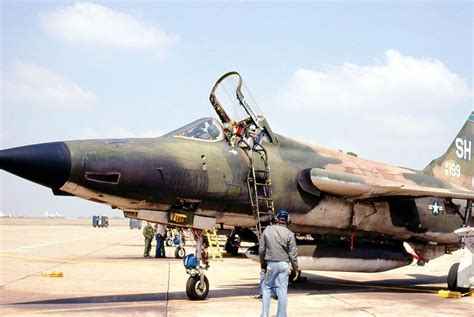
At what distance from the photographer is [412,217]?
12844 millimetres

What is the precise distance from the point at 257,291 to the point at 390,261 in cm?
328

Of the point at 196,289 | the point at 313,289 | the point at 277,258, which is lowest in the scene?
the point at 313,289

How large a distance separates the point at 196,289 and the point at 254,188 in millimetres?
2179

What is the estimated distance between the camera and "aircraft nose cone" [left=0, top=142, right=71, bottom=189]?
7.50 metres

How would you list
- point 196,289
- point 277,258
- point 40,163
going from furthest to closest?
point 196,289 → point 40,163 → point 277,258

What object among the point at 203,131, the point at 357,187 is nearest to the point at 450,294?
the point at 357,187

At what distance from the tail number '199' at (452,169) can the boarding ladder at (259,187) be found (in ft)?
24.6

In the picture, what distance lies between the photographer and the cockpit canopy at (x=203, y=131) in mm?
10078

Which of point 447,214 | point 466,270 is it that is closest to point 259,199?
point 466,270

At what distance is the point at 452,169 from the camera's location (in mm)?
15820

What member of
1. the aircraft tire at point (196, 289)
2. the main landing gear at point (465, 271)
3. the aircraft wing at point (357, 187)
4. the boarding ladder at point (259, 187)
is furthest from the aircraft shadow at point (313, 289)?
the aircraft wing at point (357, 187)

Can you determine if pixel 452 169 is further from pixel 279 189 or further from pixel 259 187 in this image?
pixel 259 187

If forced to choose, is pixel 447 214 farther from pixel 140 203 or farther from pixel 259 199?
pixel 140 203

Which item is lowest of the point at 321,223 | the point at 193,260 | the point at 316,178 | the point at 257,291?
the point at 257,291
